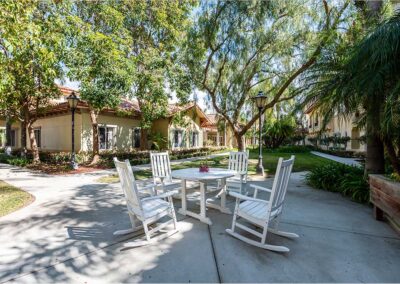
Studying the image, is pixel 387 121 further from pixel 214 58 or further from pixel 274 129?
pixel 274 129

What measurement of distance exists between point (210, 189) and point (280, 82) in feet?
28.8

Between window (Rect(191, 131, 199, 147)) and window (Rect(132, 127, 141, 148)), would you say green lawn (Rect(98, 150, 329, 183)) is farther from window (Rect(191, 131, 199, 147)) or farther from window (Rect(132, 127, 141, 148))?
window (Rect(191, 131, 199, 147))

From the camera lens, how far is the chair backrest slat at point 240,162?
242 inches

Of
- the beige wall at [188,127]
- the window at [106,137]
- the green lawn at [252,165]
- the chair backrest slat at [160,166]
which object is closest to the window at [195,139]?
the beige wall at [188,127]

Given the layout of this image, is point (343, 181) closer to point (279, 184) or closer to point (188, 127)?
point (279, 184)

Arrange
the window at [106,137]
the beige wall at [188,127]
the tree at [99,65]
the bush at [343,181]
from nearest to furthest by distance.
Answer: the bush at [343,181]
the tree at [99,65]
the window at [106,137]
the beige wall at [188,127]

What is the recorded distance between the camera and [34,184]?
8273 mm

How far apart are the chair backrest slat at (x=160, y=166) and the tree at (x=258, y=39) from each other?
21.2 ft

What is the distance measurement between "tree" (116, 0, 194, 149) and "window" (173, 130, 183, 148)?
5500 mm

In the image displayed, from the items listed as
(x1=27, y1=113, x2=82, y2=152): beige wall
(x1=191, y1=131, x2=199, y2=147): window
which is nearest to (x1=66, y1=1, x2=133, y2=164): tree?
(x1=27, y1=113, x2=82, y2=152): beige wall

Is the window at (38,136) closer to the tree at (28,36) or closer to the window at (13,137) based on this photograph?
the window at (13,137)

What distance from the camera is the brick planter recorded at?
3820 mm

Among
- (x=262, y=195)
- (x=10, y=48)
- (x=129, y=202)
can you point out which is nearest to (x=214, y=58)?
(x=262, y=195)

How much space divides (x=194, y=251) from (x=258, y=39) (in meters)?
9.81
